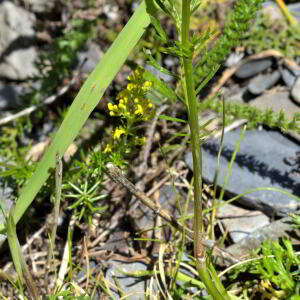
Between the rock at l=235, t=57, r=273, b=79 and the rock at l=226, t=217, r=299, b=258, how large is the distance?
1.22 m

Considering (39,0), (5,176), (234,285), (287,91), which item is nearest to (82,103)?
(5,176)

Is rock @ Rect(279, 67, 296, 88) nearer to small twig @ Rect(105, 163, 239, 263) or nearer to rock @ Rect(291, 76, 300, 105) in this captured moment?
rock @ Rect(291, 76, 300, 105)

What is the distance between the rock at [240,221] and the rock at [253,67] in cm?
106

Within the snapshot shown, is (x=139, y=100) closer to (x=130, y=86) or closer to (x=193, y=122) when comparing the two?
(x=130, y=86)

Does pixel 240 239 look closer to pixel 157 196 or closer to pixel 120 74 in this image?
pixel 157 196

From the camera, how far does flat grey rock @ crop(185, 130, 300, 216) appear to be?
210 centimetres

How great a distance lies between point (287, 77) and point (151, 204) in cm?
150

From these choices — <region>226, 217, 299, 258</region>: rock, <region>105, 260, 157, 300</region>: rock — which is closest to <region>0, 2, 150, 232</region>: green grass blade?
<region>105, 260, 157, 300</region>: rock

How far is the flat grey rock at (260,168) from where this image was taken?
210 cm

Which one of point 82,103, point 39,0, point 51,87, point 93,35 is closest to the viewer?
point 82,103

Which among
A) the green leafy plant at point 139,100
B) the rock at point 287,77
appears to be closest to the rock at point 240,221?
the green leafy plant at point 139,100

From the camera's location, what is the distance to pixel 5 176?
2189mm

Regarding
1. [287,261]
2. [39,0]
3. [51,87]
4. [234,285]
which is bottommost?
[234,285]

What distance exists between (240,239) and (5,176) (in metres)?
1.23
